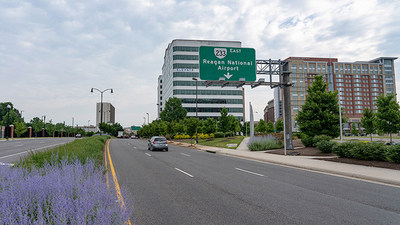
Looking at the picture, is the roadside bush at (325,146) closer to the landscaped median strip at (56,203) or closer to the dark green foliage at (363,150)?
the dark green foliage at (363,150)

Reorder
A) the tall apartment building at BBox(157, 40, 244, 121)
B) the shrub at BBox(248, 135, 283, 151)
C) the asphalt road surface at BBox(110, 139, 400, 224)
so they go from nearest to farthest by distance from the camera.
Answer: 1. the asphalt road surface at BBox(110, 139, 400, 224)
2. the shrub at BBox(248, 135, 283, 151)
3. the tall apartment building at BBox(157, 40, 244, 121)

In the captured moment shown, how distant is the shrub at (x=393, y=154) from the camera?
41.0 feet

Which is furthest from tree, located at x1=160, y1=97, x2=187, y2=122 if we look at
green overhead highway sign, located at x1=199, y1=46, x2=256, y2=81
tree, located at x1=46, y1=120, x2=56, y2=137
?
green overhead highway sign, located at x1=199, y1=46, x2=256, y2=81

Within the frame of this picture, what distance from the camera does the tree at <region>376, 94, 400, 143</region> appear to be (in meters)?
29.8

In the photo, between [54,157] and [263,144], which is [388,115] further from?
[54,157]

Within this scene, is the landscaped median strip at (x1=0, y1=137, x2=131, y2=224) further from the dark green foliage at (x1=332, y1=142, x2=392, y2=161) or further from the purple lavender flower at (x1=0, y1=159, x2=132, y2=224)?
the dark green foliage at (x1=332, y1=142, x2=392, y2=161)

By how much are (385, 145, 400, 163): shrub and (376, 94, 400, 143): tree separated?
21.4 m

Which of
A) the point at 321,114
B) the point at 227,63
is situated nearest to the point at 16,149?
the point at 227,63

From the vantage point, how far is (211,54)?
21375 millimetres

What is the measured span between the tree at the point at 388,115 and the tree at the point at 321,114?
10.6 m

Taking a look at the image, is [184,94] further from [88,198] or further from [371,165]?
[88,198]

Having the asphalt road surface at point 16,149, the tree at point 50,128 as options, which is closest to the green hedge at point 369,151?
the asphalt road surface at point 16,149

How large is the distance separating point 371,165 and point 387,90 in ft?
561

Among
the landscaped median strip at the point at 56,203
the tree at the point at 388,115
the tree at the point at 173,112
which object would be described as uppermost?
the tree at the point at 173,112
